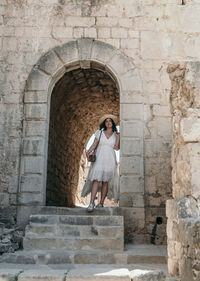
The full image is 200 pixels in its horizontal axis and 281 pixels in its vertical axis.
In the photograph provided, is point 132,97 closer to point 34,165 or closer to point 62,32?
point 62,32

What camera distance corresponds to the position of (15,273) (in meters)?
3.17

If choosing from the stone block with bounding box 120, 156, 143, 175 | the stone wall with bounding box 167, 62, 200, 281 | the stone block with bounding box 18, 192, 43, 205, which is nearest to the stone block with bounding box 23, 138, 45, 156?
the stone block with bounding box 18, 192, 43, 205

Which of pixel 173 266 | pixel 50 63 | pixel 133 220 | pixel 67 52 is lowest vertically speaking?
pixel 173 266

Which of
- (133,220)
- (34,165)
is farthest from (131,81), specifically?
(133,220)

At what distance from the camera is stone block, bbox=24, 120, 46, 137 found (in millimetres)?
5504

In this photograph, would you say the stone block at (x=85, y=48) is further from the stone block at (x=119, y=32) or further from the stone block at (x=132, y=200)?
the stone block at (x=132, y=200)

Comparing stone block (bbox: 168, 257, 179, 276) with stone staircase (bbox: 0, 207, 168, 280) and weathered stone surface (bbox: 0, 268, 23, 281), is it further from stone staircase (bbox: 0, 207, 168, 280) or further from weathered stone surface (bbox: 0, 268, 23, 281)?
weathered stone surface (bbox: 0, 268, 23, 281)

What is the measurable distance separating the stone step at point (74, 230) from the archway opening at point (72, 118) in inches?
83.8

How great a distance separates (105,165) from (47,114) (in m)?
1.34

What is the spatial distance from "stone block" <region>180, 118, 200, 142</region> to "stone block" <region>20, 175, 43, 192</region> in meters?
2.97

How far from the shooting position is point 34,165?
17.6ft

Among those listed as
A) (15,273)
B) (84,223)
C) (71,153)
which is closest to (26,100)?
(84,223)

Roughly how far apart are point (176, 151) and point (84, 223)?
6.63 ft

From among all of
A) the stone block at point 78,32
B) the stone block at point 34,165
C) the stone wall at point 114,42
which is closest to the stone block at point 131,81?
the stone wall at point 114,42
